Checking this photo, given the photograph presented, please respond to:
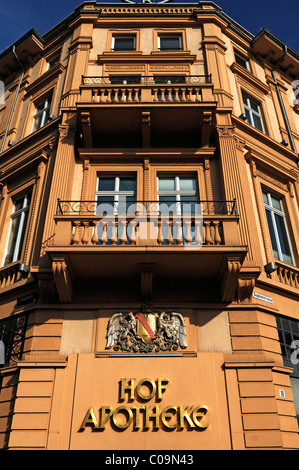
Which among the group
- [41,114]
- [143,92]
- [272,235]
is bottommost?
[272,235]

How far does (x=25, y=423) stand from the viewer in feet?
25.9

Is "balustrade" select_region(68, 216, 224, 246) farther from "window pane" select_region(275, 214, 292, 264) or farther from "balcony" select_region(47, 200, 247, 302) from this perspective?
"window pane" select_region(275, 214, 292, 264)

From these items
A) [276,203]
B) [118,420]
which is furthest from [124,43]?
[118,420]

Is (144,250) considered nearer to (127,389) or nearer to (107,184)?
(127,389)

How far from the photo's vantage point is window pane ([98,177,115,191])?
11359 millimetres

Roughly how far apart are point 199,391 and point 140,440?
1403 mm

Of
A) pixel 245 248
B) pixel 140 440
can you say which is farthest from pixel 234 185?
pixel 140 440

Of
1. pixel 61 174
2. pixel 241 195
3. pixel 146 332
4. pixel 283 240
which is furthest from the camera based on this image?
pixel 283 240

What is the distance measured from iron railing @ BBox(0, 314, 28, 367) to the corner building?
5 centimetres

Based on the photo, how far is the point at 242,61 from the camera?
15.5 m

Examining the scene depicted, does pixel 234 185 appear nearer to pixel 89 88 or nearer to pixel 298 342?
pixel 298 342

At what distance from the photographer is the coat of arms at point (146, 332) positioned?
8.63m

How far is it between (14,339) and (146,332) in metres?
2.97

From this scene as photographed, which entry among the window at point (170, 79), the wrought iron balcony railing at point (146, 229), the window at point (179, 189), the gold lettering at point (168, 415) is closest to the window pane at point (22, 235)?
the wrought iron balcony railing at point (146, 229)
